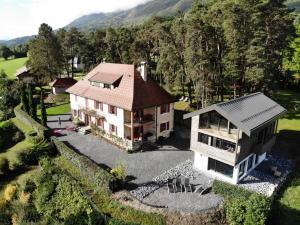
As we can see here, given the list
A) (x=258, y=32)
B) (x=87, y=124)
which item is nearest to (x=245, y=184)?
(x=258, y=32)

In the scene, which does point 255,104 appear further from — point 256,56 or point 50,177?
point 50,177

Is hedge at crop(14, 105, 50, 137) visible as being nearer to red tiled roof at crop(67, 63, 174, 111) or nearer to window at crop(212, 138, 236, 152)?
red tiled roof at crop(67, 63, 174, 111)

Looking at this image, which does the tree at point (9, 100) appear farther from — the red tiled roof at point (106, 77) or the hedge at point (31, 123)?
the red tiled roof at point (106, 77)

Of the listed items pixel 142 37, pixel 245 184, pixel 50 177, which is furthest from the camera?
pixel 142 37

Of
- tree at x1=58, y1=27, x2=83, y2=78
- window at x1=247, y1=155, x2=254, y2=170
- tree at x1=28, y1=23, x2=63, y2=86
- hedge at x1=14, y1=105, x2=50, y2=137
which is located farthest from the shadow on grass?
tree at x1=58, y1=27, x2=83, y2=78

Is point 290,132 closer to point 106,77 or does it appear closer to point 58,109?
point 106,77
